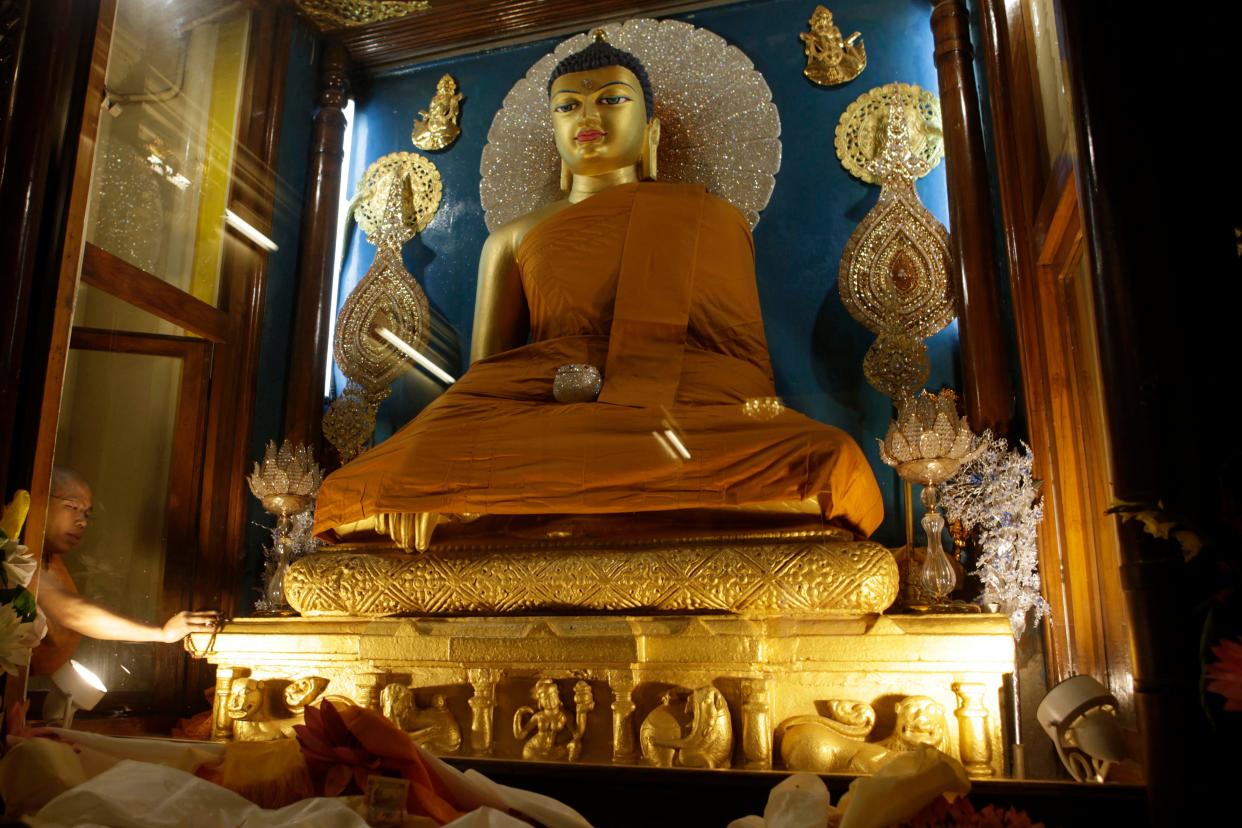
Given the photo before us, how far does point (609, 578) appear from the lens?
280 centimetres

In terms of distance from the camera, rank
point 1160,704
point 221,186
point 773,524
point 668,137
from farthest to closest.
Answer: point 668,137, point 221,186, point 773,524, point 1160,704

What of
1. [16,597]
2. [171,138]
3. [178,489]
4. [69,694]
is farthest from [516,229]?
[16,597]

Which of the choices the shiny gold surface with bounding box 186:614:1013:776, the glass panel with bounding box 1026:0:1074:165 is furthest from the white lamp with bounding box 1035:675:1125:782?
the glass panel with bounding box 1026:0:1074:165

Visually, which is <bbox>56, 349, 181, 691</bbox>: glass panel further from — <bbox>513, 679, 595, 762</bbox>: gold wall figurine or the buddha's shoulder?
<bbox>513, 679, 595, 762</bbox>: gold wall figurine

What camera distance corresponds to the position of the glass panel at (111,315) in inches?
134

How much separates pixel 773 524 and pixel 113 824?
6.04ft

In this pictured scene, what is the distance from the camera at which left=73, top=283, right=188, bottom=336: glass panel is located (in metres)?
3.41

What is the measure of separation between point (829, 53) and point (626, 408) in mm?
2091

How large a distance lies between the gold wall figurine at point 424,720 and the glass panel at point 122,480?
1.21 m

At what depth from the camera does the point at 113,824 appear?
4.76ft

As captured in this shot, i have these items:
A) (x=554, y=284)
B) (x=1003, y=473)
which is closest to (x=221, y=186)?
(x=554, y=284)

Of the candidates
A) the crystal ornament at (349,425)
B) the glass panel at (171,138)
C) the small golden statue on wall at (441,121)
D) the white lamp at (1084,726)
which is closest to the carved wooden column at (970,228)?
the white lamp at (1084,726)

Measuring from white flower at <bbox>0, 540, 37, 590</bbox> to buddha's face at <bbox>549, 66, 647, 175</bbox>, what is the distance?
8.91 ft

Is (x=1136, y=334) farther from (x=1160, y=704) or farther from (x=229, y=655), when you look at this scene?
(x=229, y=655)
